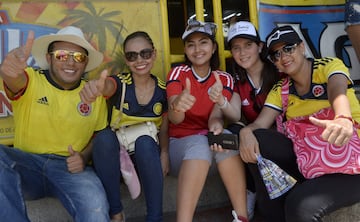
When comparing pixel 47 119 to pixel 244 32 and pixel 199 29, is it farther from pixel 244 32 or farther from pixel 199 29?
pixel 244 32

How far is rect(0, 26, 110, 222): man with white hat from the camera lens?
7.31ft

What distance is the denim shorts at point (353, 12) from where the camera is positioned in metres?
3.28

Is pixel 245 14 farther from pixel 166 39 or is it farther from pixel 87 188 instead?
pixel 87 188

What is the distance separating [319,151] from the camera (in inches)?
86.8

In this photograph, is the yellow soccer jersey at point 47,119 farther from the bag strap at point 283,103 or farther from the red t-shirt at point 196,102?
the bag strap at point 283,103

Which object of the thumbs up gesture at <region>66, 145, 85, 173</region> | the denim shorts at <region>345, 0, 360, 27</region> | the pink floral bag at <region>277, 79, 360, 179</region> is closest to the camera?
the pink floral bag at <region>277, 79, 360, 179</region>

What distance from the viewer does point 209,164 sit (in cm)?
246

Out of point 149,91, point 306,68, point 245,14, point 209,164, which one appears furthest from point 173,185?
point 245,14

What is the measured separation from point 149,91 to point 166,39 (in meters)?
0.73

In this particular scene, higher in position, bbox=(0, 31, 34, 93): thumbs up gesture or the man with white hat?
bbox=(0, 31, 34, 93): thumbs up gesture

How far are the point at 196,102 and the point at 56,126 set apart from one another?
0.89m

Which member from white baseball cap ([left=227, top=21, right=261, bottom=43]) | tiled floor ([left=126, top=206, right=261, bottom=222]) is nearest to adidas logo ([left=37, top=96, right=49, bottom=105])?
tiled floor ([left=126, top=206, right=261, bottom=222])

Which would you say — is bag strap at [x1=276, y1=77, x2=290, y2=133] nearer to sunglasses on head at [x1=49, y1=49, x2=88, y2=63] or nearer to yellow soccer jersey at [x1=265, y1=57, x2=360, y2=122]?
yellow soccer jersey at [x1=265, y1=57, x2=360, y2=122]

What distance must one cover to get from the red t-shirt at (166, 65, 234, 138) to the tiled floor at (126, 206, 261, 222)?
54 centimetres
